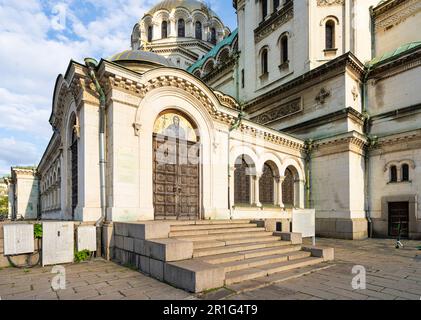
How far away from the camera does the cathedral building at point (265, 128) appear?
947 cm

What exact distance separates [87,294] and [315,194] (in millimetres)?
15408

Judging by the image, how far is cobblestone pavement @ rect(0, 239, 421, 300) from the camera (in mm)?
5352

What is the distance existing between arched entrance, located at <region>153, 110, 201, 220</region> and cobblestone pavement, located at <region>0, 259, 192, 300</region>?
3577 mm

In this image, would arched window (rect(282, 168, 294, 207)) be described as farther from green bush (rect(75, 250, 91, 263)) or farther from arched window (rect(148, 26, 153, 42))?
arched window (rect(148, 26, 153, 42))

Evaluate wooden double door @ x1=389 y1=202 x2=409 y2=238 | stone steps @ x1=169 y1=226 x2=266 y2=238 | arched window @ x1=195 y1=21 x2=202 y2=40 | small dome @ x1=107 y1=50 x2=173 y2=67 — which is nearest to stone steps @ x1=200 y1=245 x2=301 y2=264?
stone steps @ x1=169 y1=226 x2=266 y2=238

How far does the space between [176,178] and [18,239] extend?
5.50 metres

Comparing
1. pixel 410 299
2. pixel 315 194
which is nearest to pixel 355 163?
Result: pixel 315 194

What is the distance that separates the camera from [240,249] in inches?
321

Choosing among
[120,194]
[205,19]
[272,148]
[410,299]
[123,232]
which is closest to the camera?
[410,299]

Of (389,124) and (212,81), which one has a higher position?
(212,81)

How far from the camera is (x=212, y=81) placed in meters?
29.4

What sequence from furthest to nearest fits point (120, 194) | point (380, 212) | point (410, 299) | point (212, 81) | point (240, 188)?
point (212, 81) → point (380, 212) → point (240, 188) → point (120, 194) → point (410, 299)
